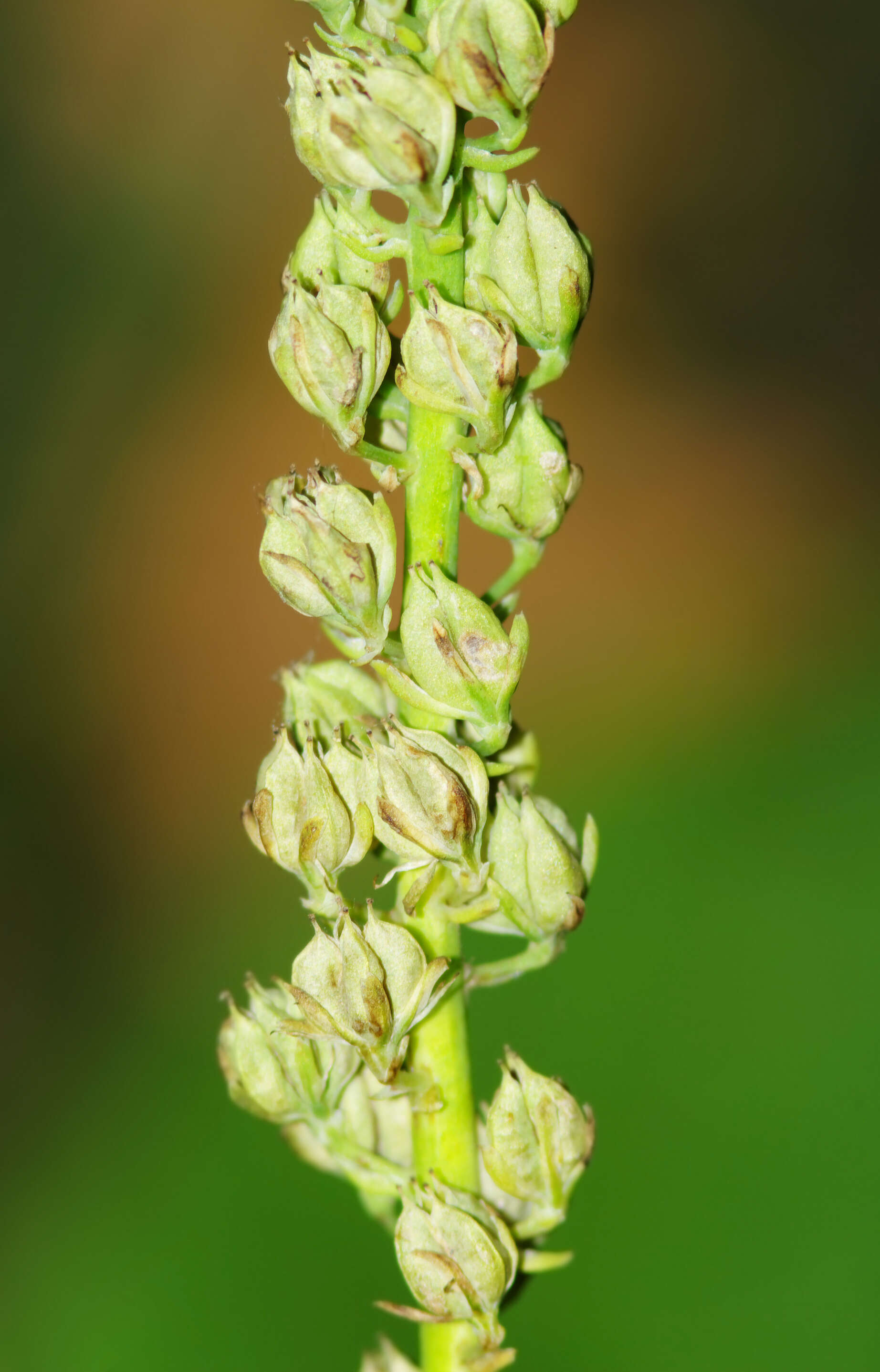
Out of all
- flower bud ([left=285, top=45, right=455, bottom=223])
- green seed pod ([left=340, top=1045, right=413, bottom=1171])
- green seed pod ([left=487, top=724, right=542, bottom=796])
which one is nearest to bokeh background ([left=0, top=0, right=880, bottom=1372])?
green seed pod ([left=340, top=1045, right=413, bottom=1171])

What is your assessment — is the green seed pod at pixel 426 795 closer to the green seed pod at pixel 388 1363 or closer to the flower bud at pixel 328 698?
the flower bud at pixel 328 698

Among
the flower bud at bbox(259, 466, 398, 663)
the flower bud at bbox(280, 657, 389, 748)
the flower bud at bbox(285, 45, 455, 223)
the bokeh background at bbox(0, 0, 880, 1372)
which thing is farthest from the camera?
the bokeh background at bbox(0, 0, 880, 1372)

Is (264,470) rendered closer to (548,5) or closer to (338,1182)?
(338,1182)

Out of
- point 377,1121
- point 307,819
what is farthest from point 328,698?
point 377,1121

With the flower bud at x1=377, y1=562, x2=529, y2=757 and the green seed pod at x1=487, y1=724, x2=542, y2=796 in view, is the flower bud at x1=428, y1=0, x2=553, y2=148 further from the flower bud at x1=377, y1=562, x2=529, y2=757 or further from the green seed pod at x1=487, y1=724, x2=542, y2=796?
the green seed pod at x1=487, y1=724, x2=542, y2=796

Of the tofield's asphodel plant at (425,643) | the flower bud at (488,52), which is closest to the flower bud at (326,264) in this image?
the tofield's asphodel plant at (425,643)

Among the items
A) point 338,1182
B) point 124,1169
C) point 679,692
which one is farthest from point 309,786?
point 679,692
